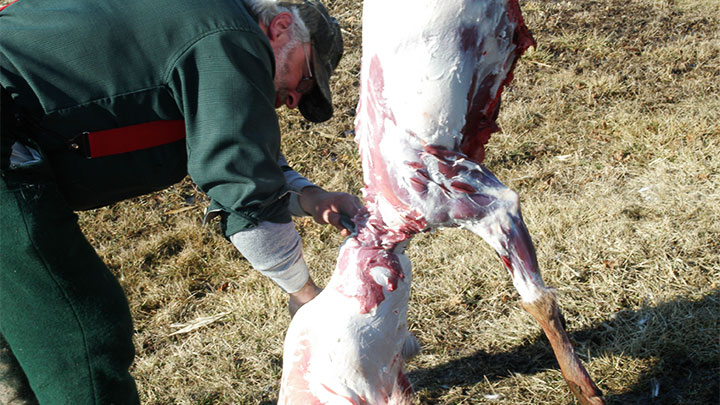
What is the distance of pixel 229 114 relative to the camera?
65.0 inches

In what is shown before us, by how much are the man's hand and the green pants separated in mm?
733

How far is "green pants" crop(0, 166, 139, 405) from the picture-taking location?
5.28 feet

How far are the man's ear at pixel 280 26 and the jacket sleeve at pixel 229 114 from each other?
0.15 meters

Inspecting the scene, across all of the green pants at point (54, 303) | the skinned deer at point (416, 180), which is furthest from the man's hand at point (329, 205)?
the green pants at point (54, 303)

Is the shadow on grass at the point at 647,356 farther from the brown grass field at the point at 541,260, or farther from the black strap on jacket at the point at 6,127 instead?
the black strap on jacket at the point at 6,127

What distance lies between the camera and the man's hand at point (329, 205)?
2.11m

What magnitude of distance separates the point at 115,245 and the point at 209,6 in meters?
2.22

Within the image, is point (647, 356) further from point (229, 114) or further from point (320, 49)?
point (229, 114)

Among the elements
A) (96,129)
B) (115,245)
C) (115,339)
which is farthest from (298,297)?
(115,245)

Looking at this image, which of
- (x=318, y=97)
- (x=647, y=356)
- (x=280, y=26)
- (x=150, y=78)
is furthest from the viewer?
(x=647, y=356)

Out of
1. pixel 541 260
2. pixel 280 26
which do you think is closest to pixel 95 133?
pixel 280 26

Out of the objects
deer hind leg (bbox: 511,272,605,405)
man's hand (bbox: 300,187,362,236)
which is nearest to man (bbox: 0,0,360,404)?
man's hand (bbox: 300,187,362,236)

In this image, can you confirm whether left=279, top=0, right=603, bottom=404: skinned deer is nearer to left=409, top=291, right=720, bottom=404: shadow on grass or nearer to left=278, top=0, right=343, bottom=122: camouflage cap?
left=278, top=0, right=343, bottom=122: camouflage cap

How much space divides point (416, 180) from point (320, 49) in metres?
0.64
